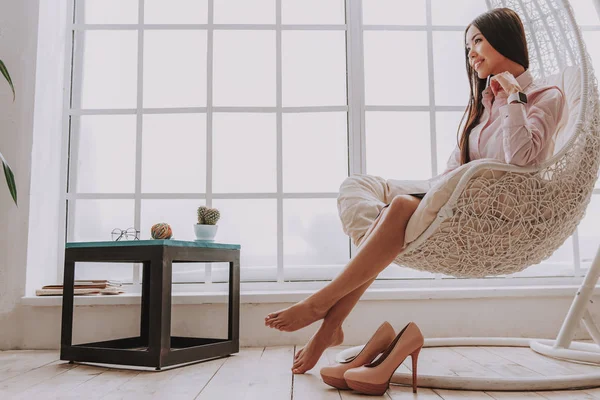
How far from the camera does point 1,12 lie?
283 cm

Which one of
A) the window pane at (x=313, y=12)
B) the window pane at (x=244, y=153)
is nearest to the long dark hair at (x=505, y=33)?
the window pane at (x=313, y=12)

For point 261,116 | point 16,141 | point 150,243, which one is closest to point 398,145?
point 261,116

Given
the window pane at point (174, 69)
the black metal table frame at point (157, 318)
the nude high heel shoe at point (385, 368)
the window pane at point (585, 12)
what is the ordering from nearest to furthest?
the nude high heel shoe at point (385, 368) < the black metal table frame at point (157, 318) < the window pane at point (174, 69) < the window pane at point (585, 12)

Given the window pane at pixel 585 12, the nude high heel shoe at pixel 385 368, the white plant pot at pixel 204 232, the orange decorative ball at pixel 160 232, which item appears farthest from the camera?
the window pane at pixel 585 12

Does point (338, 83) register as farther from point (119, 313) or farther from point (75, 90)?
point (119, 313)

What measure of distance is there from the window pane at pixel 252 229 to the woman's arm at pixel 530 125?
1.47 metres

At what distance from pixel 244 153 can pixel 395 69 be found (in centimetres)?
96

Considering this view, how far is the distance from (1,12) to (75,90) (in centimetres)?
50

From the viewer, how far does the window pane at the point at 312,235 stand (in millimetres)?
3006

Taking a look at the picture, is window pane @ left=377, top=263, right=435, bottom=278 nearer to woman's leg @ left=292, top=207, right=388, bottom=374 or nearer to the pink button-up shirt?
the pink button-up shirt

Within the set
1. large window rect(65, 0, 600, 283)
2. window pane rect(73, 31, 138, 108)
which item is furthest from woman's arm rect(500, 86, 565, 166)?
window pane rect(73, 31, 138, 108)

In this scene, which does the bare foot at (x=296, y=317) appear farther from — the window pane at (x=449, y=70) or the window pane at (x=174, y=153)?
the window pane at (x=449, y=70)

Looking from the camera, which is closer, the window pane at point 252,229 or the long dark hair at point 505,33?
the long dark hair at point 505,33

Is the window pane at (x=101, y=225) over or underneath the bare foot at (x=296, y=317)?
over
